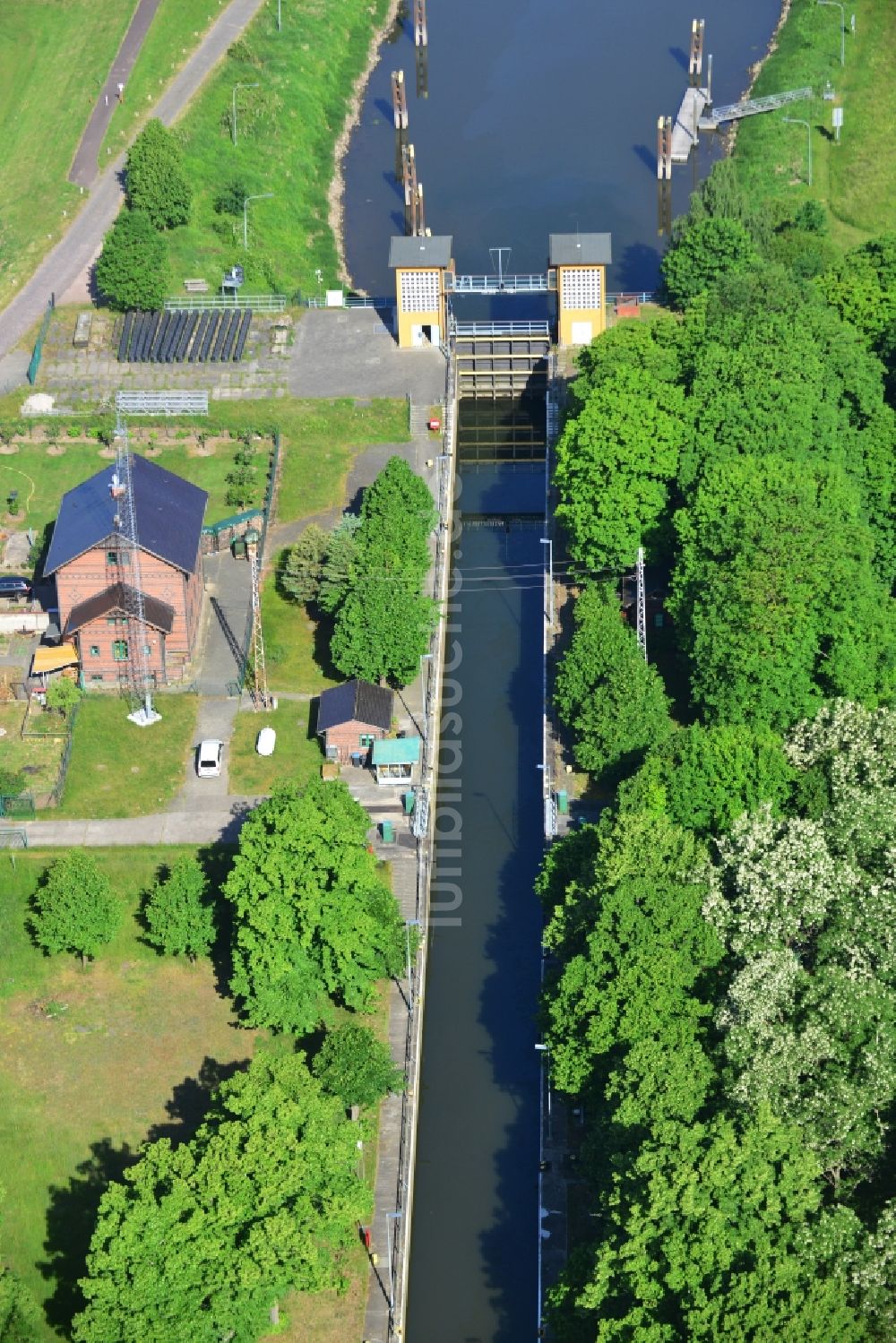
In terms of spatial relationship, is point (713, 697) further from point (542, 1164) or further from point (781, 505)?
point (542, 1164)

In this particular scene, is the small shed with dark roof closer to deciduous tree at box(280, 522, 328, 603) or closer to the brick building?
the brick building

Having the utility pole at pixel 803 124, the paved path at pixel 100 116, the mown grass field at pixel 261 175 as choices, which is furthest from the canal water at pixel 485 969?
the utility pole at pixel 803 124

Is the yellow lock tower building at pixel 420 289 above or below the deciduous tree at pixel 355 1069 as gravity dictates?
above

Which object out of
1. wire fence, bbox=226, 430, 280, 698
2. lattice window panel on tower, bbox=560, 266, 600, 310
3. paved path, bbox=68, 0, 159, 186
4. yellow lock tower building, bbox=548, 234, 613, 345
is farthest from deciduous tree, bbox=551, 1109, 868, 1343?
paved path, bbox=68, 0, 159, 186

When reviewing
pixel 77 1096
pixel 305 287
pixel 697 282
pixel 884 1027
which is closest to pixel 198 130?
pixel 305 287

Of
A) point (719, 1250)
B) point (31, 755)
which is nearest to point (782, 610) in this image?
point (31, 755)

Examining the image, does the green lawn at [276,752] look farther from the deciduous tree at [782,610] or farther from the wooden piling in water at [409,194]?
the wooden piling in water at [409,194]

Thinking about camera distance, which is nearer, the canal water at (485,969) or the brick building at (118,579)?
the canal water at (485,969)
